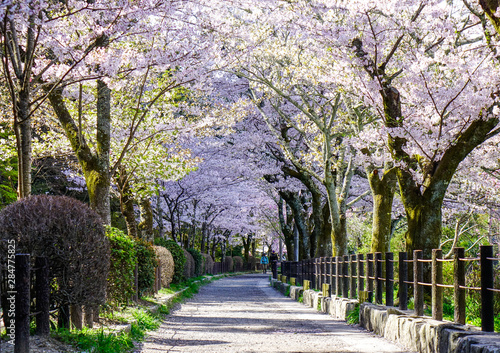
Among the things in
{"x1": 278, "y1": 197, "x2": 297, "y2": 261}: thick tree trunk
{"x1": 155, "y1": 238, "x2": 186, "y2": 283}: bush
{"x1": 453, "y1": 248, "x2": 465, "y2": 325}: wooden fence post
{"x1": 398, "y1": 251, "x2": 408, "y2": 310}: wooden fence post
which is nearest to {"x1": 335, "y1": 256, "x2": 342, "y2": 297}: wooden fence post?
{"x1": 398, "y1": 251, "x2": 408, "y2": 310}: wooden fence post

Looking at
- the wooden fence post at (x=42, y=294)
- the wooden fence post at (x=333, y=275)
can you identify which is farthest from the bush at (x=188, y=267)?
the wooden fence post at (x=42, y=294)

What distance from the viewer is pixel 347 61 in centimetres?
1213

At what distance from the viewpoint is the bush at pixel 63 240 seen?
580cm

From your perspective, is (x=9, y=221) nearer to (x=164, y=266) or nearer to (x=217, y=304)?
(x=217, y=304)

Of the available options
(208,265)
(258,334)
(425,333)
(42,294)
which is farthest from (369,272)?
(208,265)

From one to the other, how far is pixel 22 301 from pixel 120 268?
4.42 meters

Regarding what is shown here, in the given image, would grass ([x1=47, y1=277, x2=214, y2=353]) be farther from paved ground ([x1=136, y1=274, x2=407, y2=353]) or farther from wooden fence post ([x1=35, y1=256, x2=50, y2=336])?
wooden fence post ([x1=35, y1=256, x2=50, y2=336])

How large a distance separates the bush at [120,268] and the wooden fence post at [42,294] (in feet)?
9.92

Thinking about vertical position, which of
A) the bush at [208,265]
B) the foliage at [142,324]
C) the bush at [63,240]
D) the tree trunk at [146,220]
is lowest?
the bush at [208,265]

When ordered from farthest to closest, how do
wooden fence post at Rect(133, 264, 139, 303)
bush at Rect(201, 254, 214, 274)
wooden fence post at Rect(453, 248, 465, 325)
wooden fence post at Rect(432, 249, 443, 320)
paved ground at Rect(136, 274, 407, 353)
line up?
bush at Rect(201, 254, 214, 274), wooden fence post at Rect(133, 264, 139, 303), paved ground at Rect(136, 274, 407, 353), wooden fence post at Rect(432, 249, 443, 320), wooden fence post at Rect(453, 248, 465, 325)

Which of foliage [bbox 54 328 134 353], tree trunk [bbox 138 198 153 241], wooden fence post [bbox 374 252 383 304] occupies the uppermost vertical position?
tree trunk [bbox 138 198 153 241]

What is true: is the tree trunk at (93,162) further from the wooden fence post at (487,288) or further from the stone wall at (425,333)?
the wooden fence post at (487,288)

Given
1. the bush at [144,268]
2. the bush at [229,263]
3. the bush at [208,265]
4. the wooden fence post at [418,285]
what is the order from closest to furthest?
the wooden fence post at [418,285], the bush at [144,268], the bush at [208,265], the bush at [229,263]

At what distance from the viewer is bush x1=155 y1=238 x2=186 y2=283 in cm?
2105
